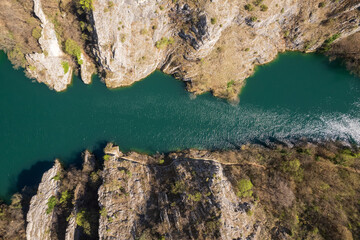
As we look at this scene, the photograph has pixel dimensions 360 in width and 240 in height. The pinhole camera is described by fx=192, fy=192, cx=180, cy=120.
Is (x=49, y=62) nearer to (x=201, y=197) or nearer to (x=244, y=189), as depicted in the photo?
(x=201, y=197)

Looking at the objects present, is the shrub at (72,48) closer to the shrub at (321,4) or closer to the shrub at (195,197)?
the shrub at (195,197)

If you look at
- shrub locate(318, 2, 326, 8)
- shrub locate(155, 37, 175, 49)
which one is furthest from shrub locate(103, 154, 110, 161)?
shrub locate(318, 2, 326, 8)

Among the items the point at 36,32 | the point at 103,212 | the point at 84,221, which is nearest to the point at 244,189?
the point at 103,212

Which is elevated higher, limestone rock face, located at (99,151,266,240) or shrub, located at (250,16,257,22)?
shrub, located at (250,16,257,22)

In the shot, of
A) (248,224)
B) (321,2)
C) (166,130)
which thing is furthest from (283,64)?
(248,224)

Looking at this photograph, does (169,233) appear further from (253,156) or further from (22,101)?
(22,101)

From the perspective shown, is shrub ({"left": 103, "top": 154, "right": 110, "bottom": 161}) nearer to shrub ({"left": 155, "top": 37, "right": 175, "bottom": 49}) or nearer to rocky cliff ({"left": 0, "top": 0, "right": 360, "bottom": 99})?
rocky cliff ({"left": 0, "top": 0, "right": 360, "bottom": 99})
